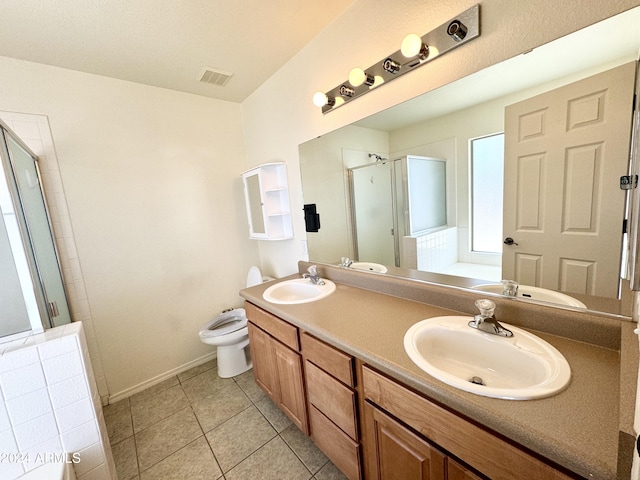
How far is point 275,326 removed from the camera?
4.73 feet

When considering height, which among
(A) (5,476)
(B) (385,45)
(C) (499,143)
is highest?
(B) (385,45)

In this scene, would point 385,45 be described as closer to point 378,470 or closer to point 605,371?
point 605,371

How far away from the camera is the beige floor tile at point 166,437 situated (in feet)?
4.84

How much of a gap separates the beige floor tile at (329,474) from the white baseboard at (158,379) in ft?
4.88

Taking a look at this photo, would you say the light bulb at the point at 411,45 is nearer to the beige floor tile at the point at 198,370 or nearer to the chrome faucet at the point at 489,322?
the chrome faucet at the point at 489,322

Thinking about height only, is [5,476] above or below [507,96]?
below

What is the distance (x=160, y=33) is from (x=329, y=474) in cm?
254

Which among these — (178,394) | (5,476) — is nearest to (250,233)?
(178,394)

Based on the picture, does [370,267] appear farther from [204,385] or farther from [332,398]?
[204,385]

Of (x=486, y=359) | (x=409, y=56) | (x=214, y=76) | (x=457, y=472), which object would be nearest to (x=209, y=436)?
(x=457, y=472)

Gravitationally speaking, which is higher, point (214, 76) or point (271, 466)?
point (214, 76)

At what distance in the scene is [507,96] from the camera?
38.3 inches

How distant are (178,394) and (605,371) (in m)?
2.41

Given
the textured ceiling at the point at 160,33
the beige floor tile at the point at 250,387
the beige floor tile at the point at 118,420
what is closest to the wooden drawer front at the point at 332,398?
the beige floor tile at the point at 250,387
